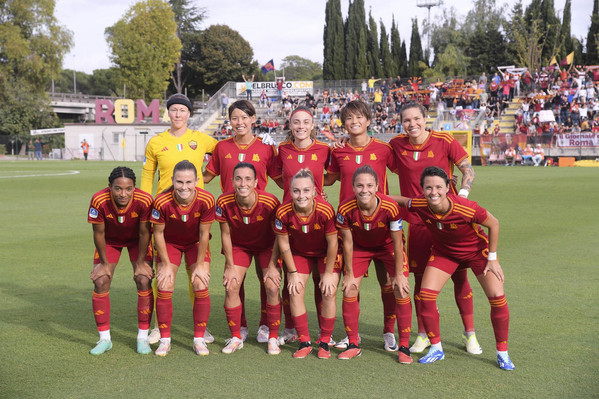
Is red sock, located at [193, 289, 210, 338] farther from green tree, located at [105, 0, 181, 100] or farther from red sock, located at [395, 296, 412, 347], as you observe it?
green tree, located at [105, 0, 181, 100]

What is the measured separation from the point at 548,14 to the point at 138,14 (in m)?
39.5

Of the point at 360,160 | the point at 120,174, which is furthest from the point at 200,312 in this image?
the point at 360,160

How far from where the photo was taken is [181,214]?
5277 mm

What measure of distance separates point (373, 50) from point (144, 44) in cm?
2353

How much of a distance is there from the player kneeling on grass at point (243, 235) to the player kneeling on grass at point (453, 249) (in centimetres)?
123

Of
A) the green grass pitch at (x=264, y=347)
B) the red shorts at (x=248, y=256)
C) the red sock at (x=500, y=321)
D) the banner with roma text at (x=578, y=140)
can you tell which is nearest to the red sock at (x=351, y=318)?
the green grass pitch at (x=264, y=347)

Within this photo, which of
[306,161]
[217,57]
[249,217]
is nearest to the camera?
[249,217]

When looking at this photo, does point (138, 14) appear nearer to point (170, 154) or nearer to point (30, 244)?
point (30, 244)

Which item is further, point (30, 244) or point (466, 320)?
point (30, 244)

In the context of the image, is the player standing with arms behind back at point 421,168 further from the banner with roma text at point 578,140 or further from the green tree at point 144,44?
the green tree at point 144,44

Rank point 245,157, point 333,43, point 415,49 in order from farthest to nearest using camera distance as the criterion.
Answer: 1. point 333,43
2. point 415,49
3. point 245,157

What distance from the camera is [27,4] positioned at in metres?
53.2

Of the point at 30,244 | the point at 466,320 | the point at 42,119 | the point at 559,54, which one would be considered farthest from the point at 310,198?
the point at 42,119

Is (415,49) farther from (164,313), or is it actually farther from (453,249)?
(164,313)
